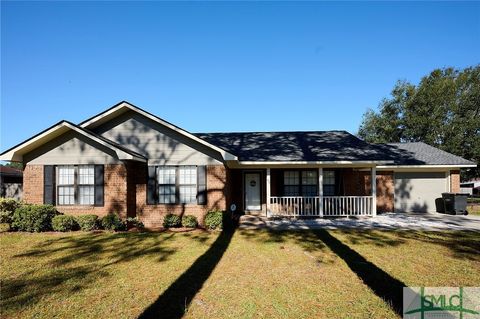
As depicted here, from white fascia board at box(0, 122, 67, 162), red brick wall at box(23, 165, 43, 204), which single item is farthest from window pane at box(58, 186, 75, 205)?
white fascia board at box(0, 122, 67, 162)

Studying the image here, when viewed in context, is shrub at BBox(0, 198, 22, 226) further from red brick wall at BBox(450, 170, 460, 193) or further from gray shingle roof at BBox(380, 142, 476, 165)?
red brick wall at BBox(450, 170, 460, 193)

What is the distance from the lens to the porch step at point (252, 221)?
41.4 feet

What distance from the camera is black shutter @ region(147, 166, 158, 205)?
12.6 metres

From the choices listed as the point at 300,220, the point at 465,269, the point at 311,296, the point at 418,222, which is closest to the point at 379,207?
the point at 418,222

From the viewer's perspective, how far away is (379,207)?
1759 centimetres

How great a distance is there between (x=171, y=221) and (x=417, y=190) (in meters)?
14.7

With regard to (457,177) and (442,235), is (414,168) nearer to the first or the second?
(457,177)

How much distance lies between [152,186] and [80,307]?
26.3 feet

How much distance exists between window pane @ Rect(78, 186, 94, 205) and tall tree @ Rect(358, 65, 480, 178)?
3597cm

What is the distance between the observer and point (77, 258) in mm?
7816

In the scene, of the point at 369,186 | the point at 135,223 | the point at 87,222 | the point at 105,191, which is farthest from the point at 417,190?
the point at 87,222

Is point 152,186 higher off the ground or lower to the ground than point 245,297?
higher

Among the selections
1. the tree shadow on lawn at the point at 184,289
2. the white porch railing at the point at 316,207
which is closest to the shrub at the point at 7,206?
the tree shadow on lawn at the point at 184,289

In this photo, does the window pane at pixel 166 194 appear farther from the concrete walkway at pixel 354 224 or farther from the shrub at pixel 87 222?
the concrete walkway at pixel 354 224
